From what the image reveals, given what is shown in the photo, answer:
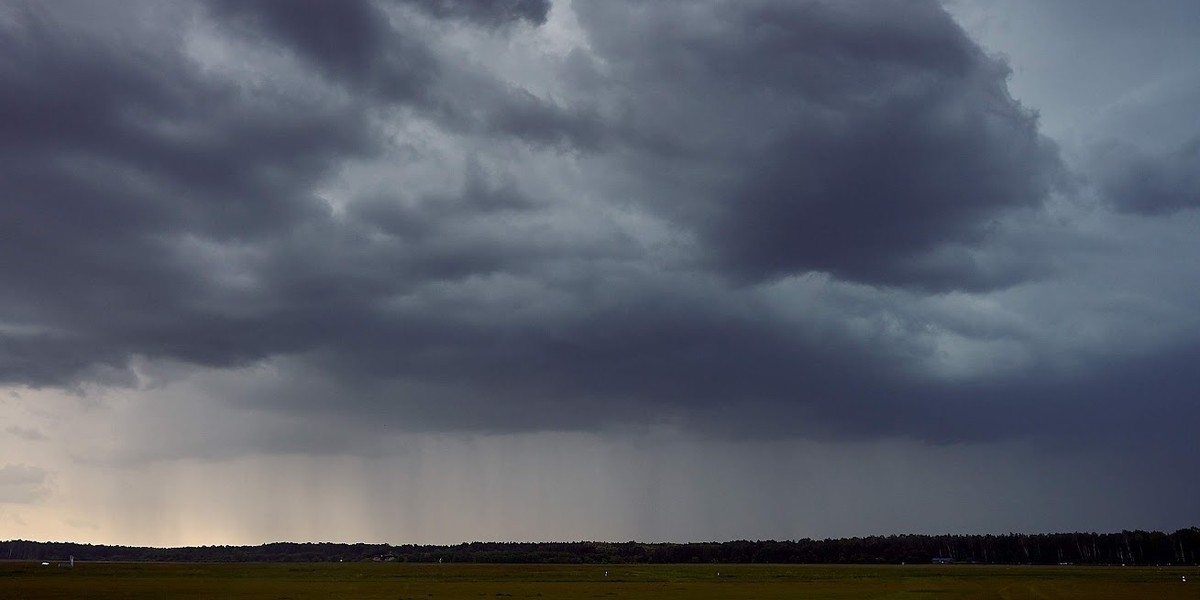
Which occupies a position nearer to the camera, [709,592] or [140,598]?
[140,598]

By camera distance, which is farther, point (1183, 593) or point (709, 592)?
point (709, 592)

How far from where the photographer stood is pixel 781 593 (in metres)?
104

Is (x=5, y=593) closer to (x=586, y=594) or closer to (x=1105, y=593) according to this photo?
(x=586, y=594)

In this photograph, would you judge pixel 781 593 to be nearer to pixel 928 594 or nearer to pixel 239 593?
pixel 928 594

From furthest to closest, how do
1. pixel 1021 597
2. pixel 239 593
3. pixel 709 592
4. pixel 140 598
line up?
pixel 709 592, pixel 239 593, pixel 1021 597, pixel 140 598

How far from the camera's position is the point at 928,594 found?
10050cm

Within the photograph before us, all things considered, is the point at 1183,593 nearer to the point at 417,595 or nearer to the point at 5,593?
the point at 417,595

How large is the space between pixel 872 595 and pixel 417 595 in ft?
158

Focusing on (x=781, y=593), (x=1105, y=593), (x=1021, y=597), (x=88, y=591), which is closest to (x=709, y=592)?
(x=781, y=593)

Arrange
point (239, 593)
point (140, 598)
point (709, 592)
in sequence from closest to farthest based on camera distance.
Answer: point (140, 598)
point (239, 593)
point (709, 592)

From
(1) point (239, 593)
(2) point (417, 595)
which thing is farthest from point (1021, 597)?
(1) point (239, 593)

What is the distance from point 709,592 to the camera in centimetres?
10931

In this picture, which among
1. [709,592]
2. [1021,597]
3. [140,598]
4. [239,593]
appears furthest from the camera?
[709,592]

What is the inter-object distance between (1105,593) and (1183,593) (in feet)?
25.5
